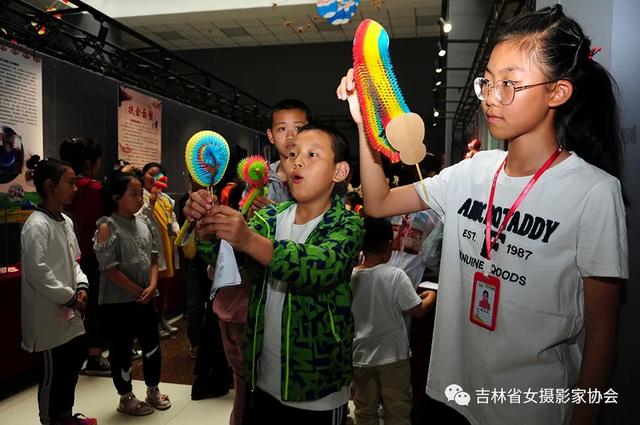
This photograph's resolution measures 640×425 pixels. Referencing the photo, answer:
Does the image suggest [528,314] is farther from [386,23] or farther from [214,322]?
[386,23]

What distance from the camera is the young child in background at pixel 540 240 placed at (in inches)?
34.2

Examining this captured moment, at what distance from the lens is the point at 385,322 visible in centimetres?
195

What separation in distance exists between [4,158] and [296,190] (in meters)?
3.08

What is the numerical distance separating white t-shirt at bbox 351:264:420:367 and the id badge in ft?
3.19

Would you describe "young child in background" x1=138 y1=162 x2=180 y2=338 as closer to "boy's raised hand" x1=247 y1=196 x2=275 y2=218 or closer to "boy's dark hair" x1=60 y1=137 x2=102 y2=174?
"boy's dark hair" x1=60 y1=137 x2=102 y2=174

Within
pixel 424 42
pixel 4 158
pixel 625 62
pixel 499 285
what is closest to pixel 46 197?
pixel 4 158

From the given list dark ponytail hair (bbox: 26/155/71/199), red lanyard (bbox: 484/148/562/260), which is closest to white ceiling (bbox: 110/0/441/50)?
dark ponytail hair (bbox: 26/155/71/199)

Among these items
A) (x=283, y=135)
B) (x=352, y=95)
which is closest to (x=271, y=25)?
(x=283, y=135)

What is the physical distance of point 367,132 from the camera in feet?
3.56

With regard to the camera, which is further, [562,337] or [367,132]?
[367,132]

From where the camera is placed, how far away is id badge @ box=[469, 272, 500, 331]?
947 millimetres

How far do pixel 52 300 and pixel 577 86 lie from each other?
89.1 inches

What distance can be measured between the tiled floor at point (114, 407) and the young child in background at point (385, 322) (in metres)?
1.04

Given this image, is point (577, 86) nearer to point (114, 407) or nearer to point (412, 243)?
point (412, 243)
